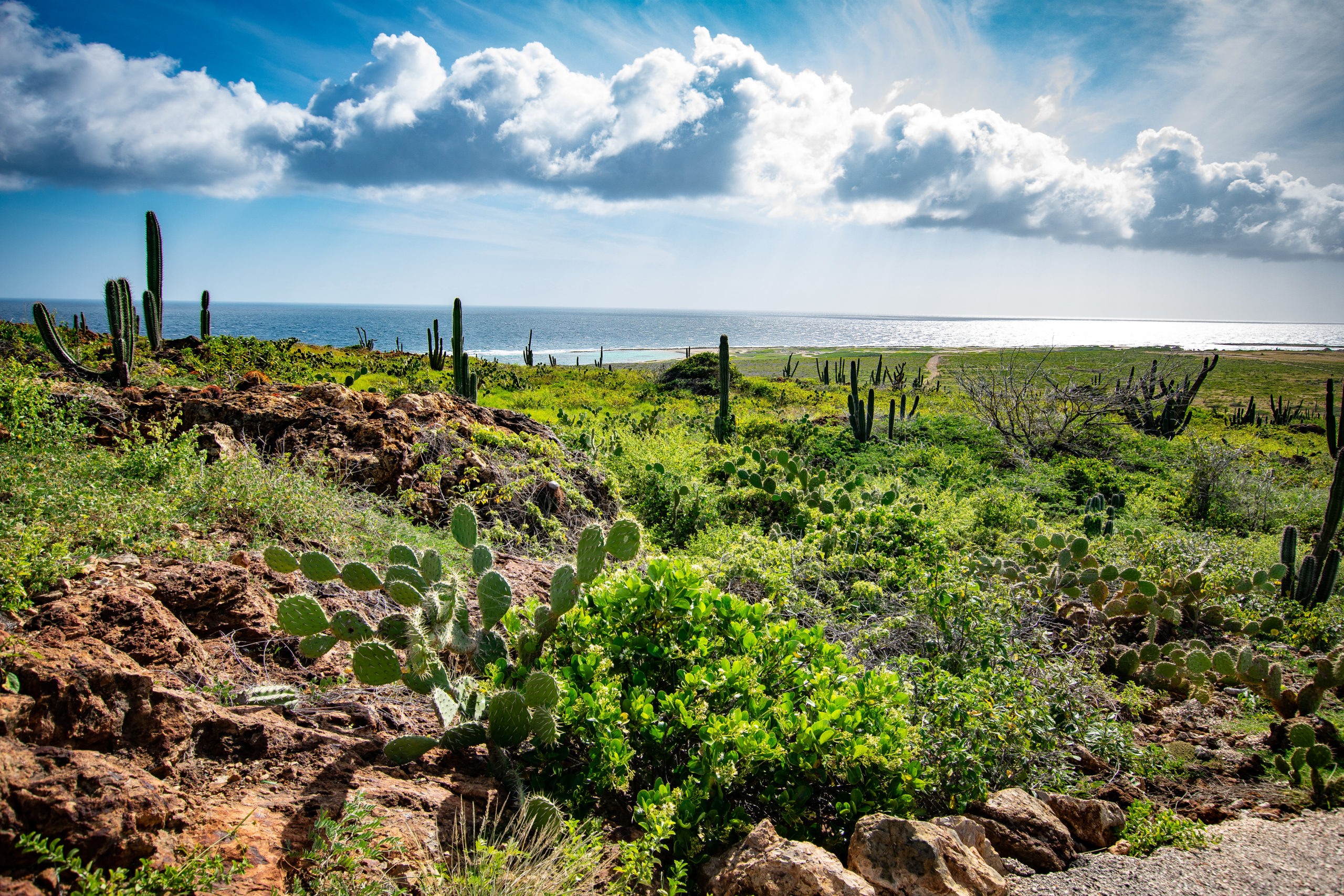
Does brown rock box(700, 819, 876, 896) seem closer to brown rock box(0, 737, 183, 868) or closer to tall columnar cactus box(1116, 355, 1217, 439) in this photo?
brown rock box(0, 737, 183, 868)

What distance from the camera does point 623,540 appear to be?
12.3ft

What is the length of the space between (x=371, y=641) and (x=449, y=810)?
817mm

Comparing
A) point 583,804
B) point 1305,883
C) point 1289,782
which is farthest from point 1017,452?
point 583,804

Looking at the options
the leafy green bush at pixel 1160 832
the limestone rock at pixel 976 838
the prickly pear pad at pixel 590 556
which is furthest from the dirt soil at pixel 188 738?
the leafy green bush at pixel 1160 832

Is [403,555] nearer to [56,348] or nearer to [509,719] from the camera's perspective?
[509,719]

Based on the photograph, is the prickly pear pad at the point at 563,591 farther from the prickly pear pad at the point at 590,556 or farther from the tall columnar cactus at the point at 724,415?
the tall columnar cactus at the point at 724,415

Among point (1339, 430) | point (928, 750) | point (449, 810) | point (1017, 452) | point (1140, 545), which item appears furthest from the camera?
point (1339, 430)

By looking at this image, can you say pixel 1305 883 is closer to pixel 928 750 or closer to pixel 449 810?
pixel 928 750

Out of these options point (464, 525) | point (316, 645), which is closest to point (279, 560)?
point (316, 645)

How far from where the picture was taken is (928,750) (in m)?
3.22

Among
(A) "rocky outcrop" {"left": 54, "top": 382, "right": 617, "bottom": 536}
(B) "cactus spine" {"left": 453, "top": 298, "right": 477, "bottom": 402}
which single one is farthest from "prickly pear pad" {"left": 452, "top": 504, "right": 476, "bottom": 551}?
(B) "cactus spine" {"left": 453, "top": 298, "right": 477, "bottom": 402}

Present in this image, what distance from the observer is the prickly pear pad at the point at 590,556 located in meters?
3.56

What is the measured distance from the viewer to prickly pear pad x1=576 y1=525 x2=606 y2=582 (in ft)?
11.7

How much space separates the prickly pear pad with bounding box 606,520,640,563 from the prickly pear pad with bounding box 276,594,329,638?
150 centimetres
